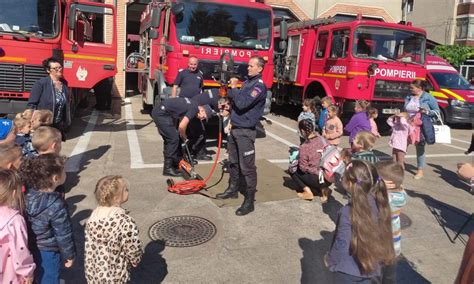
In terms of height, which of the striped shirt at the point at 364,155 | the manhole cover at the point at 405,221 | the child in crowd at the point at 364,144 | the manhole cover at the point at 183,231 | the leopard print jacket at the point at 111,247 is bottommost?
the manhole cover at the point at 183,231

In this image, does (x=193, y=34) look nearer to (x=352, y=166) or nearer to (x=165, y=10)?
(x=165, y=10)

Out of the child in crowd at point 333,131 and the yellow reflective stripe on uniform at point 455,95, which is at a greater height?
the yellow reflective stripe on uniform at point 455,95

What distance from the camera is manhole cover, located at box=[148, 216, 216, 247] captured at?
433cm

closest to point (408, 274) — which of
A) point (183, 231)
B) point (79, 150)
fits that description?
point (183, 231)

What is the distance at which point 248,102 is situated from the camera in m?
4.89

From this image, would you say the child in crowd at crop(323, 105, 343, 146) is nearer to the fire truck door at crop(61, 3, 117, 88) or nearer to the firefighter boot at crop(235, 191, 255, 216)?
the firefighter boot at crop(235, 191, 255, 216)

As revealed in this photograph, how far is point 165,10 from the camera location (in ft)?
30.0

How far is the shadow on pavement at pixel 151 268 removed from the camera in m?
3.61

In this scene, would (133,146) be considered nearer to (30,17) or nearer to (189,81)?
(189,81)

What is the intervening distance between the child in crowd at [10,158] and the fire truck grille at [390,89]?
8655mm

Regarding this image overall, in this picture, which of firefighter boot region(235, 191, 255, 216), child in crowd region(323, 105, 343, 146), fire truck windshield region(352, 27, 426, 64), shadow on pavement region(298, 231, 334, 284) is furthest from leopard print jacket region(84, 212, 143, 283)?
fire truck windshield region(352, 27, 426, 64)

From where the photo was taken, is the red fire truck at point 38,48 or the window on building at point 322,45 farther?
the window on building at point 322,45

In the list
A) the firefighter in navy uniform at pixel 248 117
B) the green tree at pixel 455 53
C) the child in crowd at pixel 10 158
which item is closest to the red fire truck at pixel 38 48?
the firefighter in navy uniform at pixel 248 117

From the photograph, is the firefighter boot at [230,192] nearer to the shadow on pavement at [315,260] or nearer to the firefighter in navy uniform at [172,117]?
the firefighter in navy uniform at [172,117]
